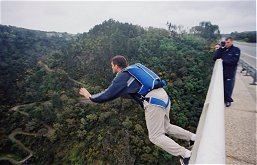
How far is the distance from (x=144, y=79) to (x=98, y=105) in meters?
29.2

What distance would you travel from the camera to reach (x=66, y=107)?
32094mm

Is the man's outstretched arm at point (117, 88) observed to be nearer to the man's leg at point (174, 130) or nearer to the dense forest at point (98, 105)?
the man's leg at point (174, 130)

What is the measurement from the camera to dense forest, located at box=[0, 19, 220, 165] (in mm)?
23188

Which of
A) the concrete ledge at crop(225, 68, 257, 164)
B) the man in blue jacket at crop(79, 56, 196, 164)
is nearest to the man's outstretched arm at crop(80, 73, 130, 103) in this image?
the man in blue jacket at crop(79, 56, 196, 164)

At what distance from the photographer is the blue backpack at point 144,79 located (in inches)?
96.7

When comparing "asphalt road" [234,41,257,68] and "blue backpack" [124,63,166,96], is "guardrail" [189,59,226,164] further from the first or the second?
"asphalt road" [234,41,257,68]

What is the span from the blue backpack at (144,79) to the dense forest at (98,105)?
16782 mm

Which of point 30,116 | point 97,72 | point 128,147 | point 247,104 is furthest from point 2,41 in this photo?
point 247,104

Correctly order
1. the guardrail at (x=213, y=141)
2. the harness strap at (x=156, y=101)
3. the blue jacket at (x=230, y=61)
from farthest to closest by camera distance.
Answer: the blue jacket at (x=230, y=61) < the harness strap at (x=156, y=101) < the guardrail at (x=213, y=141)

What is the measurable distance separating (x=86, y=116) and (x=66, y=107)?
4540mm

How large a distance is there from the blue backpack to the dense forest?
1678 centimetres

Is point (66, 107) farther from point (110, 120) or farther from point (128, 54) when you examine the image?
point (128, 54)

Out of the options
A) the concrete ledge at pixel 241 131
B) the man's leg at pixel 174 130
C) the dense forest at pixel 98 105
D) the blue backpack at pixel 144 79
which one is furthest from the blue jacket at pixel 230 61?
the dense forest at pixel 98 105

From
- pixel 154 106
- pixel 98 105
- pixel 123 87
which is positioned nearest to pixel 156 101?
pixel 154 106
